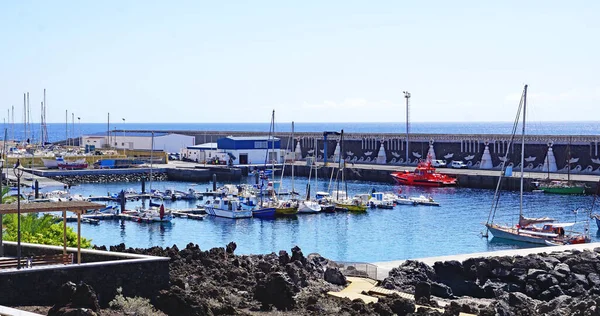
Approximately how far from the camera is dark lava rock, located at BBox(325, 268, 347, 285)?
28.3 meters

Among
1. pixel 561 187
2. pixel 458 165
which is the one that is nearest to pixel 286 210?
pixel 561 187

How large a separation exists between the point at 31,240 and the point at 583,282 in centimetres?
1701

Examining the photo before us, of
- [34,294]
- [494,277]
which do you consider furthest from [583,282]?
[34,294]

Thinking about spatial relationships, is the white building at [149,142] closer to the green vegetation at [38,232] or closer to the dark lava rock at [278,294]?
the green vegetation at [38,232]

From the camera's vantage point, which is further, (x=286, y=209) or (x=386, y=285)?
(x=286, y=209)

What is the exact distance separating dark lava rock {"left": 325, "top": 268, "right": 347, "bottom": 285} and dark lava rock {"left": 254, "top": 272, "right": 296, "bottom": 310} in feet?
16.7

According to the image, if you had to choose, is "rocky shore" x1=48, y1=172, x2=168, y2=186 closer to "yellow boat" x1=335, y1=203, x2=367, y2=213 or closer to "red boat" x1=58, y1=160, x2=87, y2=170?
"red boat" x1=58, y1=160, x2=87, y2=170

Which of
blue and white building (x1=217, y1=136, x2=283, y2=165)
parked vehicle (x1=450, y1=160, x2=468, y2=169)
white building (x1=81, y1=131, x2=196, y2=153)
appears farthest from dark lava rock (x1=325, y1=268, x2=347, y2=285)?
white building (x1=81, y1=131, x2=196, y2=153)

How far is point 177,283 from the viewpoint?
73.9 ft

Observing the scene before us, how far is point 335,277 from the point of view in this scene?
28.3 metres

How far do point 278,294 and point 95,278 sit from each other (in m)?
4.71

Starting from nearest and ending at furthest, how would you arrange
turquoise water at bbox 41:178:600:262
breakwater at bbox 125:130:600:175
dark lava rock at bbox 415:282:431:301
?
dark lava rock at bbox 415:282:431:301 < turquoise water at bbox 41:178:600:262 < breakwater at bbox 125:130:600:175

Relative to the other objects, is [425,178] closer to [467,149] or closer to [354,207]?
[467,149]

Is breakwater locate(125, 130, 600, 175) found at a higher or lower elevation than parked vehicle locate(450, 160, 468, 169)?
higher
